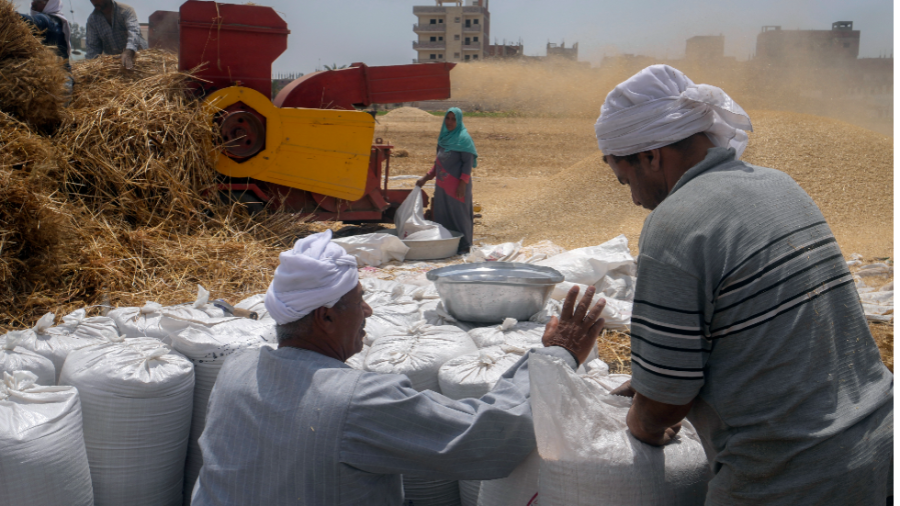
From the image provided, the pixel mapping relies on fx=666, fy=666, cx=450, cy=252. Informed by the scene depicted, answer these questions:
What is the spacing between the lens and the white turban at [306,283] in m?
1.58

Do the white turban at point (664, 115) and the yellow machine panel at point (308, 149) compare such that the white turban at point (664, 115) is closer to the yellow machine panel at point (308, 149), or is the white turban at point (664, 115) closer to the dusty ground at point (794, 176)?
the yellow machine panel at point (308, 149)

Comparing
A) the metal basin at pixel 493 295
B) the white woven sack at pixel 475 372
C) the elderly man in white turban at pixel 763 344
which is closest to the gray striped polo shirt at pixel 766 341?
the elderly man in white turban at pixel 763 344

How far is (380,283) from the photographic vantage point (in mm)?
4047

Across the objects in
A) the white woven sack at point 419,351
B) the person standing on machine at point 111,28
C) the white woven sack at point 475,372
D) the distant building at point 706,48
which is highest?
the distant building at point 706,48

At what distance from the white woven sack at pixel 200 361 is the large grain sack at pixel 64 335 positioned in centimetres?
31

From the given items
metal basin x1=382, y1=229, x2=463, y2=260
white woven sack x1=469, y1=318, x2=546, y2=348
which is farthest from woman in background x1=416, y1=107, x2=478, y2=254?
white woven sack x1=469, y1=318, x2=546, y2=348

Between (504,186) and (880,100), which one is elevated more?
(880,100)

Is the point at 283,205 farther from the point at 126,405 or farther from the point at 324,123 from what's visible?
the point at 126,405

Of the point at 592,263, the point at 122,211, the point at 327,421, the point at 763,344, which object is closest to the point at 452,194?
the point at 592,263

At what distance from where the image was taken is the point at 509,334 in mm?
2719

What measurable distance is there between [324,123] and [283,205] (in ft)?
2.98

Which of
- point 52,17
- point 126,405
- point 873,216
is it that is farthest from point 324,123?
point 873,216

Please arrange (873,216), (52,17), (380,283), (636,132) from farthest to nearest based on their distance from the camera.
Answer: (873,216), (52,17), (380,283), (636,132)

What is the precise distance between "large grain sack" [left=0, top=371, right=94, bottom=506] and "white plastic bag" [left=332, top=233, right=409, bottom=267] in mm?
3810
